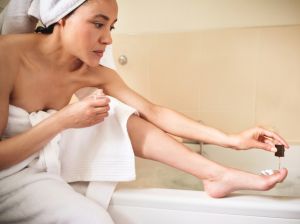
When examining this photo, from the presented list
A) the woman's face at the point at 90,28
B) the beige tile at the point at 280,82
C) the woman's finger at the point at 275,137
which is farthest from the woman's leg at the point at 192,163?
the beige tile at the point at 280,82

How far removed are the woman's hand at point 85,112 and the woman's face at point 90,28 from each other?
0.18 metres

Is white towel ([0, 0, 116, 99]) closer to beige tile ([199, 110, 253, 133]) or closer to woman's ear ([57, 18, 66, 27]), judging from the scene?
woman's ear ([57, 18, 66, 27])

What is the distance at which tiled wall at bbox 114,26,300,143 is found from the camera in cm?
139

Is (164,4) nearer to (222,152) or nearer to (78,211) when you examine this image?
(222,152)

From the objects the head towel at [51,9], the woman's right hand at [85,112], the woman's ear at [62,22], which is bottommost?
the woman's right hand at [85,112]

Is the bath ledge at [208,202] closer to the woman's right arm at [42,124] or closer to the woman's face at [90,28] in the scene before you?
the woman's right arm at [42,124]

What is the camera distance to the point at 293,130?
145 cm

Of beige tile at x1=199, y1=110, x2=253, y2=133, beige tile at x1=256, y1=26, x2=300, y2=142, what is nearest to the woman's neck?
beige tile at x1=199, y1=110, x2=253, y2=133

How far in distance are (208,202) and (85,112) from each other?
387 millimetres

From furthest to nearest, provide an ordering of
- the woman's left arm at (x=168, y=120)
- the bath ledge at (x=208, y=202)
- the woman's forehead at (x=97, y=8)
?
the woman's left arm at (x=168, y=120) < the woman's forehead at (x=97, y=8) < the bath ledge at (x=208, y=202)

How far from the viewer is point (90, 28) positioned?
820 millimetres

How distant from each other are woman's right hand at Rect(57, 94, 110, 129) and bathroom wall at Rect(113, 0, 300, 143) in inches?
32.4

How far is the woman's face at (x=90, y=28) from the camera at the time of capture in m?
0.80

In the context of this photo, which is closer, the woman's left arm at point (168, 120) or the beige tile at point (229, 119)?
the woman's left arm at point (168, 120)
